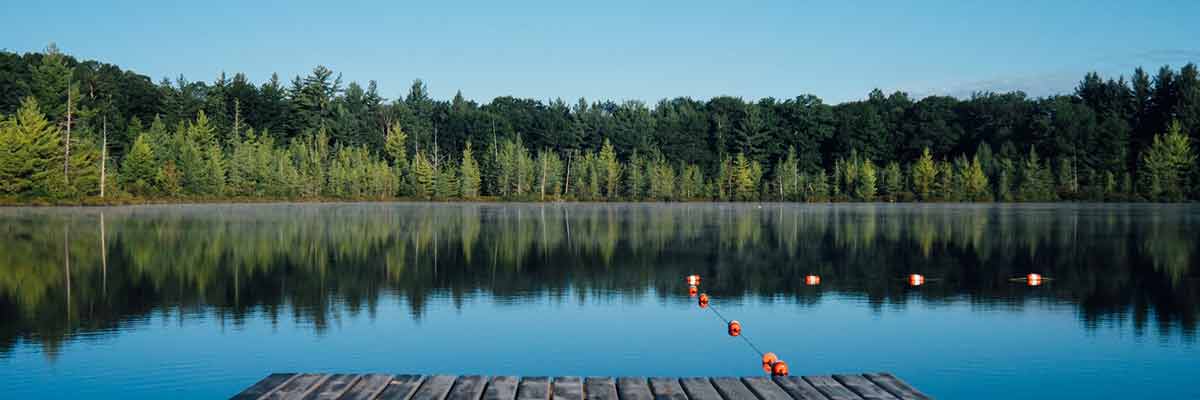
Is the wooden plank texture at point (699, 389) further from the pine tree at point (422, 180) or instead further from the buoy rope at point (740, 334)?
the pine tree at point (422, 180)

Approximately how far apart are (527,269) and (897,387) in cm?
1612

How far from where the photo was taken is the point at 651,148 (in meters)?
124

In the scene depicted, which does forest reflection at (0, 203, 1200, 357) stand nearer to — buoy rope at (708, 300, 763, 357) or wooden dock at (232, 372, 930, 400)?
buoy rope at (708, 300, 763, 357)

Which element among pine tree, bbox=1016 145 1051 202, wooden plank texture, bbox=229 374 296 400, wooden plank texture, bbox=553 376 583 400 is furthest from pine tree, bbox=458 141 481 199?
wooden plank texture, bbox=553 376 583 400

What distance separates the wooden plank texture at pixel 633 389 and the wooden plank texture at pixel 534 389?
2.23 feet

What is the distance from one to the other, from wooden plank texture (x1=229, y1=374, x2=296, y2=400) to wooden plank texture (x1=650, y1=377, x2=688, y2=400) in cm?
354

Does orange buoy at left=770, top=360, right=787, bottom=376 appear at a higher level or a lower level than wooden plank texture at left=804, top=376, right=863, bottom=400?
lower

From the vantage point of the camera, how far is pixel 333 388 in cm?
927

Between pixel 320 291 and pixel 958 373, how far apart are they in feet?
41.3

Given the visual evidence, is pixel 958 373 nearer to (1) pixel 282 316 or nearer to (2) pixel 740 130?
(1) pixel 282 316

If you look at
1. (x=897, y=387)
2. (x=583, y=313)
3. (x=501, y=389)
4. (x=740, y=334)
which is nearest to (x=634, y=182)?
(x=583, y=313)

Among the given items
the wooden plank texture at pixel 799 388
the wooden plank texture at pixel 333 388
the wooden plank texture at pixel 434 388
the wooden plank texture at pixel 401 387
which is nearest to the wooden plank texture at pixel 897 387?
the wooden plank texture at pixel 799 388

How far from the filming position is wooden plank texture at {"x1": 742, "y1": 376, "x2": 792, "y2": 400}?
9.05 meters

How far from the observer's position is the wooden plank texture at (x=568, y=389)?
8945mm
